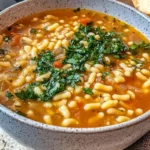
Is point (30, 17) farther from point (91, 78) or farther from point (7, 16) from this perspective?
point (91, 78)

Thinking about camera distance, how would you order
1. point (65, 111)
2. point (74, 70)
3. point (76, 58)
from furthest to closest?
1. point (76, 58)
2. point (74, 70)
3. point (65, 111)

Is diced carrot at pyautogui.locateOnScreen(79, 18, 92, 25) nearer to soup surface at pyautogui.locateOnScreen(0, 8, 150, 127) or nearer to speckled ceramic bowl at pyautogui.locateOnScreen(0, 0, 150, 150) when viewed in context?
soup surface at pyautogui.locateOnScreen(0, 8, 150, 127)

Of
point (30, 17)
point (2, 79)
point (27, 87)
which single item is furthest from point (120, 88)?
point (30, 17)

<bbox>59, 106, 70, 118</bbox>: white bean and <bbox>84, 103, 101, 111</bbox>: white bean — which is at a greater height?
<bbox>84, 103, 101, 111</bbox>: white bean

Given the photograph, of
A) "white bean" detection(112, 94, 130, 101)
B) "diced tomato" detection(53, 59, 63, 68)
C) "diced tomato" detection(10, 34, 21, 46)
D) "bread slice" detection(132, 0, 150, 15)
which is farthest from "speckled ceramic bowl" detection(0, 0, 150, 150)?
"bread slice" detection(132, 0, 150, 15)

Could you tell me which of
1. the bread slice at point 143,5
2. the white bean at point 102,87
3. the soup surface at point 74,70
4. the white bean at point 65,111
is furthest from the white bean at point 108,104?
the bread slice at point 143,5

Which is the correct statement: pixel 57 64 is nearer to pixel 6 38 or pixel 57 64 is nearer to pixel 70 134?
pixel 6 38

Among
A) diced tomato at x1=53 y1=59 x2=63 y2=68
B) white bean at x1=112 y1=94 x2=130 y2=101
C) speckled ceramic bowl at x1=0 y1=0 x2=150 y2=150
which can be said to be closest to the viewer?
speckled ceramic bowl at x1=0 y1=0 x2=150 y2=150

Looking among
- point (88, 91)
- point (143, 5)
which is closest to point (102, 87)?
point (88, 91)

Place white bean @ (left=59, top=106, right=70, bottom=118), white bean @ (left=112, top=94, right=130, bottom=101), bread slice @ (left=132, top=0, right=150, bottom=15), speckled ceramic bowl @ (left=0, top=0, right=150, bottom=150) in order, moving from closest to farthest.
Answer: speckled ceramic bowl @ (left=0, top=0, right=150, bottom=150) → white bean @ (left=59, top=106, right=70, bottom=118) → white bean @ (left=112, top=94, right=130, bottom=101) → bread slice @ (left=132, top=0, right=150, bottom=15)
